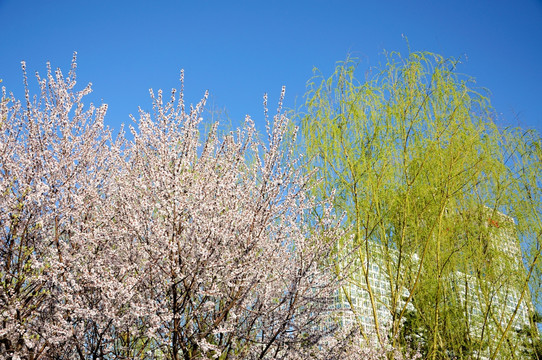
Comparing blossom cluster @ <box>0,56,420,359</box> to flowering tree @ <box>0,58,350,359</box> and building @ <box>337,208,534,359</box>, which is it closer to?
flowering tree @ <box>0,58,350,359</box>

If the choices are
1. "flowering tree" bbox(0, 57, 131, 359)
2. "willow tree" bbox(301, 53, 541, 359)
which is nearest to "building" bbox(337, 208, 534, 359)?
"willow tree" bbox(301, 53, 541, 359)

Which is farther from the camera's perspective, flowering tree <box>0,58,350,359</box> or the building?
the building

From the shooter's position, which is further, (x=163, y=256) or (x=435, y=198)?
(x=435, y=198)

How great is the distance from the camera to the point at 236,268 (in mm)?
3811

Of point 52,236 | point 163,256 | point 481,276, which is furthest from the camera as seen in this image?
point 481,276

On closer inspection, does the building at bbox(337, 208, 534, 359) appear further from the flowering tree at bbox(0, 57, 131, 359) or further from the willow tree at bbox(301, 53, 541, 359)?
the flowering tree at bbox(0, 57, 131, 359)

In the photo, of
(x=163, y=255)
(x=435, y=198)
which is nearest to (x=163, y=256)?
(x=163, y=255)

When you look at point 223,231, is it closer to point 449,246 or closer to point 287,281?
point 287,281

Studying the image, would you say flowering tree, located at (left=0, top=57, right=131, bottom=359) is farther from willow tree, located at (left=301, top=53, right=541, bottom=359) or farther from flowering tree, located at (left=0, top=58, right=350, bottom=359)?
willow tree, located at (left=301, top=53, right=541, bottom=359)

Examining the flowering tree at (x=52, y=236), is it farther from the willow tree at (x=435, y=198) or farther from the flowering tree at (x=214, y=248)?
the willow tree at (x=435, y=198)

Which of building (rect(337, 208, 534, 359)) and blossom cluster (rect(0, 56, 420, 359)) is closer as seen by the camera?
blossom cluster (rect(0, 56, 420, 359))

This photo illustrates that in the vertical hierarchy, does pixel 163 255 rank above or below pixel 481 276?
Result: below

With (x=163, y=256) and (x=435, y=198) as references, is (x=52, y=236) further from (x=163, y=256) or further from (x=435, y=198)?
(x=435, y=198)

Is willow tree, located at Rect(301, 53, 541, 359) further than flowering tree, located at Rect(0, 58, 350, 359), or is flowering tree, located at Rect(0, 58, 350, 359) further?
willow tree, located at Rect(301, 53, 541, 359)
